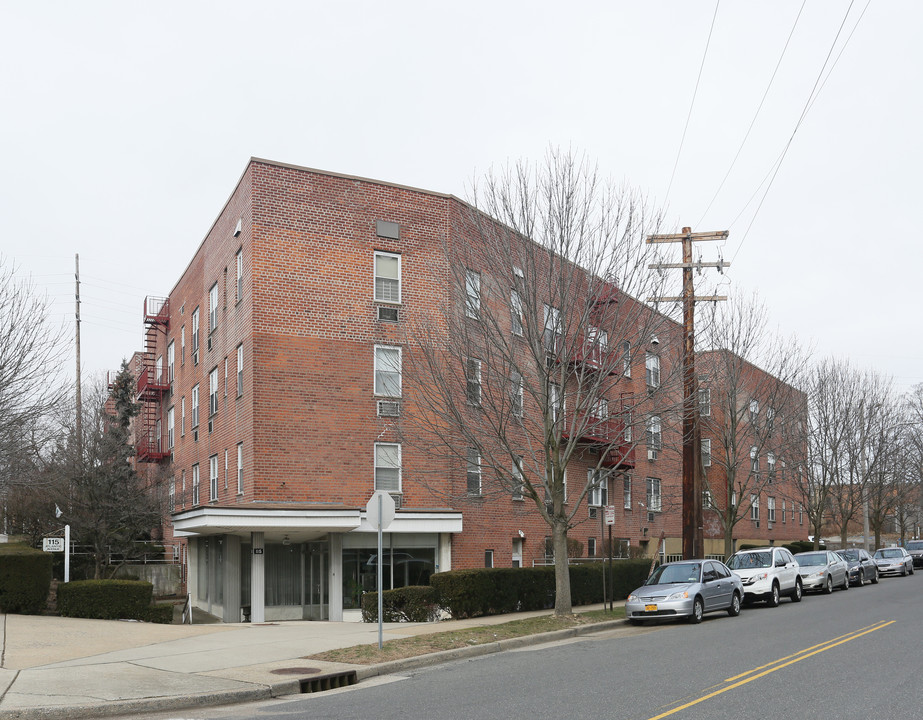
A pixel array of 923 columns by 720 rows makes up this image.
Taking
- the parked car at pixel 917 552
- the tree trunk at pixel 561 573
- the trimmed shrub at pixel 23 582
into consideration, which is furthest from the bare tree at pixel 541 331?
the parked car at pixel 917 552

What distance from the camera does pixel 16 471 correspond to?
26047 mm

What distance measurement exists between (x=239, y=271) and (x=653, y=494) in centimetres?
2193

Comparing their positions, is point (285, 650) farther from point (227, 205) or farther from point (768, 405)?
point (768, 405)

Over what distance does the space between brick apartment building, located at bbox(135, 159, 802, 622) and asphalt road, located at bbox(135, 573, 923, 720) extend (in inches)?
345

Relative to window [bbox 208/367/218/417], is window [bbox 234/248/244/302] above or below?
above

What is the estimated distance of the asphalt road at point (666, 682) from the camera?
9977 mm

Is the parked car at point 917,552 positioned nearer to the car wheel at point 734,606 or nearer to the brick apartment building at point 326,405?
the brick apartment building at point 326,405

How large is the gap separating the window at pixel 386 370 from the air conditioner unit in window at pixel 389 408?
218 millimetres

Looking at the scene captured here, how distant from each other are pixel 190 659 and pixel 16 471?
13981 millimetres

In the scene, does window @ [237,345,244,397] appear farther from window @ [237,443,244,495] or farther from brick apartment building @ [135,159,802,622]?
window @ [237,443,244,495]

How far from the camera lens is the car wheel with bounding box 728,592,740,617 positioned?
73.5 ft

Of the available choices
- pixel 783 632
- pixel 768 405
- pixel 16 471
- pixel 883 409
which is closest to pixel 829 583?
pixel 768 405

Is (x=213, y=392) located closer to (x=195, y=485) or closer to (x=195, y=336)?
(x=195, y=485)

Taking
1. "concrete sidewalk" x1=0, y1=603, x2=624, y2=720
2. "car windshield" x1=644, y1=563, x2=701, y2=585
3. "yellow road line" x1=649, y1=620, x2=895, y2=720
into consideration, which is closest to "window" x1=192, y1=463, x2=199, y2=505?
"concrete sidewalk" x1=0, y1=603, x2=624, y2=720
